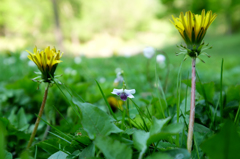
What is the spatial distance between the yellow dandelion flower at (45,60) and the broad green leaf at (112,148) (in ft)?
0.76

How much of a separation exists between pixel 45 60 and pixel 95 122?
0.21 m

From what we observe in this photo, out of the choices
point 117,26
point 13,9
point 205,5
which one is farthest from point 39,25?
point 205,5

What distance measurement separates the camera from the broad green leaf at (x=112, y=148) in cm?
32

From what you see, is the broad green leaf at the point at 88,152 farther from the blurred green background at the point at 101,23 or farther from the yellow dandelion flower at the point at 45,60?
the blurred green background at the point at 101,23

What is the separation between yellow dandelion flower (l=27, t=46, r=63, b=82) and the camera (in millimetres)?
450

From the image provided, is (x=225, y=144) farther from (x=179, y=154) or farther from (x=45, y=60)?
(x=45, y=60)

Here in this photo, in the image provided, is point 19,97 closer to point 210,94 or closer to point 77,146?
point 77,146

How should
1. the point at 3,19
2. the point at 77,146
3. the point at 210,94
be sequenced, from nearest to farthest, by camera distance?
the point at 77,146, the point at 210,94, the point at 3,19

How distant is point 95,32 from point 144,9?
24.6ft

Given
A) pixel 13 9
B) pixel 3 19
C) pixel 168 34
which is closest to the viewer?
pixel 13 9

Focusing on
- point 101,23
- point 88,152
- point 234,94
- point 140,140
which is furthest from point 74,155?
point 101,23

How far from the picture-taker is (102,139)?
12.5 inches

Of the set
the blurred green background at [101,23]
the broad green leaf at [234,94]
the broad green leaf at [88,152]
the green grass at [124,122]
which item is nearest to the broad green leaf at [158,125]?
the green grass at [124,122]

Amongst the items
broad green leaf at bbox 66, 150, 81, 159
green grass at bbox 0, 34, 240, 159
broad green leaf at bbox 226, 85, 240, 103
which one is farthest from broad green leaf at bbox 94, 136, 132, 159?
broad green leaf at bbox 226, 85, 240, 103
